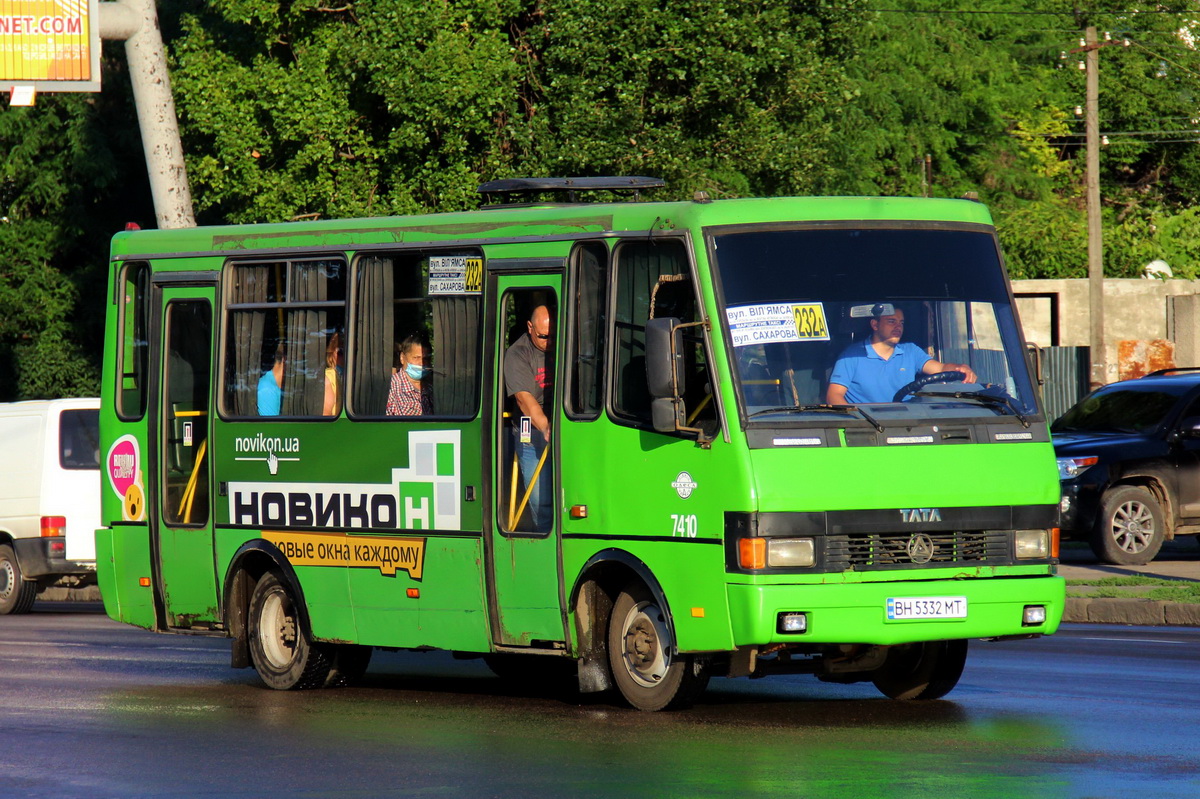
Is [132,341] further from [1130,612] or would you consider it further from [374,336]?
[1130,612]

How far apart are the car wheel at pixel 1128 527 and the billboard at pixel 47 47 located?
39.3ft

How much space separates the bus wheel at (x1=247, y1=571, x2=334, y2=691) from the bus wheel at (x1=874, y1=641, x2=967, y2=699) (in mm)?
3498

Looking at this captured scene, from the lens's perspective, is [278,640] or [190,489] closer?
[278,640]

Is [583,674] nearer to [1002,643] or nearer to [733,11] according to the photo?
[1002,643]

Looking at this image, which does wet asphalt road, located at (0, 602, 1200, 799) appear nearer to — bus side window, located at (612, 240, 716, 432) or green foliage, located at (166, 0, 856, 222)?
bus side window, located at (612, 240, 716, 432)

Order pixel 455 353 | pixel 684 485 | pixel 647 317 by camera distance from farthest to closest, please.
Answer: pixel 455 353
pixel 647 317
pixel 684 485

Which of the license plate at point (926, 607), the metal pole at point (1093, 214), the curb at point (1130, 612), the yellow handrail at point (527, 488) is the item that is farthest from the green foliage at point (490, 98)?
the license plate at point (926, 607)

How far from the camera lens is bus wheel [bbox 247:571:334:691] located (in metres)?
11.9

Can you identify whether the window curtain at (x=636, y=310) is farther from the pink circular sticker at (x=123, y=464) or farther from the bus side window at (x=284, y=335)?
the pink circular sticker at (x=123, y=464)

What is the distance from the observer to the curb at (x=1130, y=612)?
15.3 metres

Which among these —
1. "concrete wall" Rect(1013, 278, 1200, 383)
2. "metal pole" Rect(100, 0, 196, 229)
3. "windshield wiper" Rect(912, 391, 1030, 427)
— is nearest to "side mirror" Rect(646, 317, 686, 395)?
"windshield wiper" Rect(912, 391, 1030, 427)

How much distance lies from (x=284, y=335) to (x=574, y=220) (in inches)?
102

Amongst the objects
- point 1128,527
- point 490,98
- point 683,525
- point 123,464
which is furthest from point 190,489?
point 490,98

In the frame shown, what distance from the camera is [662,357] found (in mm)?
9273
